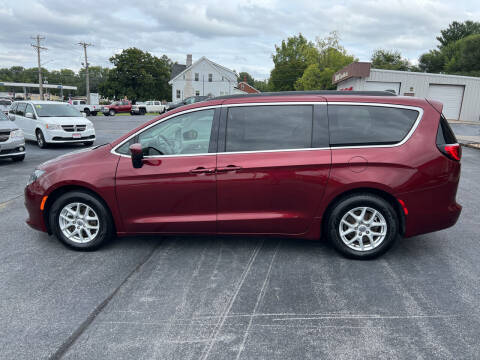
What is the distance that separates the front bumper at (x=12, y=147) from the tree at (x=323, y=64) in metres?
51.2

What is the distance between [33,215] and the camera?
15.0 feet

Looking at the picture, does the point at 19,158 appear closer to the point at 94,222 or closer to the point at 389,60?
the point at 94,222

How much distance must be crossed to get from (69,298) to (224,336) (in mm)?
1516

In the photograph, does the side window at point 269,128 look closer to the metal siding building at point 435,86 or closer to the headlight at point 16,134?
the headlight at point 16,134

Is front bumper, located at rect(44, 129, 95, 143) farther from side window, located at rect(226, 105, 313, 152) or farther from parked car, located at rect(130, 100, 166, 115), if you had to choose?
parked car, located at rect(130, 100, 166, 115)

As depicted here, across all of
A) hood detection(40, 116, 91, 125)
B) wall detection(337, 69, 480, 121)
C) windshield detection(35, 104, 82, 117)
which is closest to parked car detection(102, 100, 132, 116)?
wall detection(337, 69, 480, 121)

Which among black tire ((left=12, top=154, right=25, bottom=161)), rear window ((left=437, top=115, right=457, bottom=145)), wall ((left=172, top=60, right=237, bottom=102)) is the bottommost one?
black tire ((left=12, top=154, right=25, bottom=161))

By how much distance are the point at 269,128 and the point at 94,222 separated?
2.34 metres

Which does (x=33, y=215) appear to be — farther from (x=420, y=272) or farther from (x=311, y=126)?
(x=420, y=272)

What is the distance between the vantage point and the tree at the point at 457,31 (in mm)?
73000

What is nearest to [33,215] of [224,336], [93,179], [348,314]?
[93,179]

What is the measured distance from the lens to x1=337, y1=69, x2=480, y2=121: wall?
28.7 meters

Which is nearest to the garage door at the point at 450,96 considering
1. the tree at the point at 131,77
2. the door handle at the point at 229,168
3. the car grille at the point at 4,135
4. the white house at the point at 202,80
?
the car grille at the point at 4,135

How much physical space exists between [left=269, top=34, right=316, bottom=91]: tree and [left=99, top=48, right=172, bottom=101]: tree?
23.5 meters
